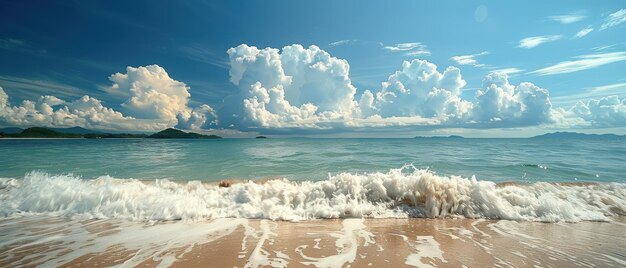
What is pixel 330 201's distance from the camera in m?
8.73

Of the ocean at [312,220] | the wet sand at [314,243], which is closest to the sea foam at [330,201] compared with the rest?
the ocean at [312,220]

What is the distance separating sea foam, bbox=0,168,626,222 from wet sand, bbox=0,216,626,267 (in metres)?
0.48

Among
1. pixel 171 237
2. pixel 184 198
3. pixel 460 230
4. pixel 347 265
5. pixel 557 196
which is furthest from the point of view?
pixel 557 196

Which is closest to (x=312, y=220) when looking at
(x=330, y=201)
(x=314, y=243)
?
(x=330, y=201)

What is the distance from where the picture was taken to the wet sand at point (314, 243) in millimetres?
4938

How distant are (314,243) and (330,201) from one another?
10.1ft

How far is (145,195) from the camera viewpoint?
9125mm

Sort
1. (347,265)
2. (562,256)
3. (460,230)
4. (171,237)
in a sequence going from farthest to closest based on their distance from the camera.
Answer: (460,230) → (171,237) → (562,256) → (347,265)

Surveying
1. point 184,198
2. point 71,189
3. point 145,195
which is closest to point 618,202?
point 184,198

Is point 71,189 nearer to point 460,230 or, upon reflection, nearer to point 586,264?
point 460,230

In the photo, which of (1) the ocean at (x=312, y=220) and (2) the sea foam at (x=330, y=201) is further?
(2) the sea foam at (x=330, y=201)

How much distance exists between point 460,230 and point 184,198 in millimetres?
7536

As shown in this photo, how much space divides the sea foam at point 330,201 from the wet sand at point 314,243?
1.56ft

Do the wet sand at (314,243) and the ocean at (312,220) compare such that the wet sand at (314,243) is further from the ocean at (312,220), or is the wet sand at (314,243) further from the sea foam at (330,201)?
the sea foam at (330,201)
